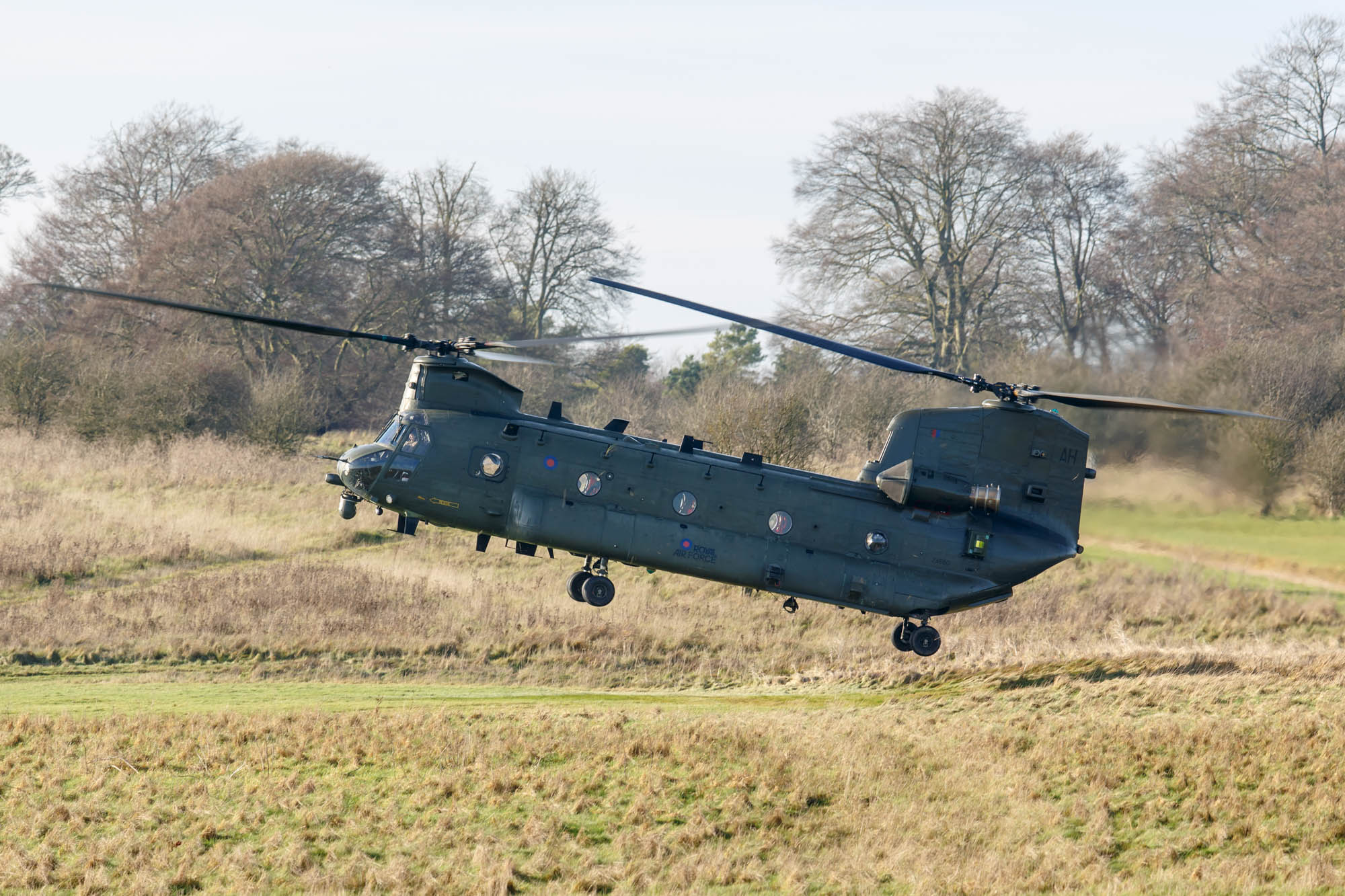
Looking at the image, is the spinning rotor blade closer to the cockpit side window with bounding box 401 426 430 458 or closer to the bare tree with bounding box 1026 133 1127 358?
the cockpit side window with bounding box 401 426 430 458

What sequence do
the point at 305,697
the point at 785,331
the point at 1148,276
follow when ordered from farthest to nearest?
1. the point at 1148,276
2. the point at 305,697
3. the point at 785,331

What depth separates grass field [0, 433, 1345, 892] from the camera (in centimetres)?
1862

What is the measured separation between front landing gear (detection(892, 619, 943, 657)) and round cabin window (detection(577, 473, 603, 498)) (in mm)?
5848

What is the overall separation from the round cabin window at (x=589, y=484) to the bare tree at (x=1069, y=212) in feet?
90.6

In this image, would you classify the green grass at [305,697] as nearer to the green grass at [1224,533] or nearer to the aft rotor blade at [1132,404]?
the green grass at [1224,533]

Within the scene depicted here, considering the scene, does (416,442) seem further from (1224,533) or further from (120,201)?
(120,201)

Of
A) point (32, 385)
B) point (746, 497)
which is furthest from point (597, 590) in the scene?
point (32, 385)

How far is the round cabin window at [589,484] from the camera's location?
784 inches

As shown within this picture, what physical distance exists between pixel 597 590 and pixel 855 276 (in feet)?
122

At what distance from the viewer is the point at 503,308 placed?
64938 millimetres

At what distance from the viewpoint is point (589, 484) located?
19.9 metres

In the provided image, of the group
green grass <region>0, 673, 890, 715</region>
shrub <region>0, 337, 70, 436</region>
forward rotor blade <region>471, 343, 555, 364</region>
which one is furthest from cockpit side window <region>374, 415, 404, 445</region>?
shrub <region>0, 337, 70, 436</region>

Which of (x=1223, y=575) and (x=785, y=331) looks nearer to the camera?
(x=785, y=331)

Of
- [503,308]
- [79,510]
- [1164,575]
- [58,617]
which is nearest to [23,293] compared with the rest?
[503,308]
